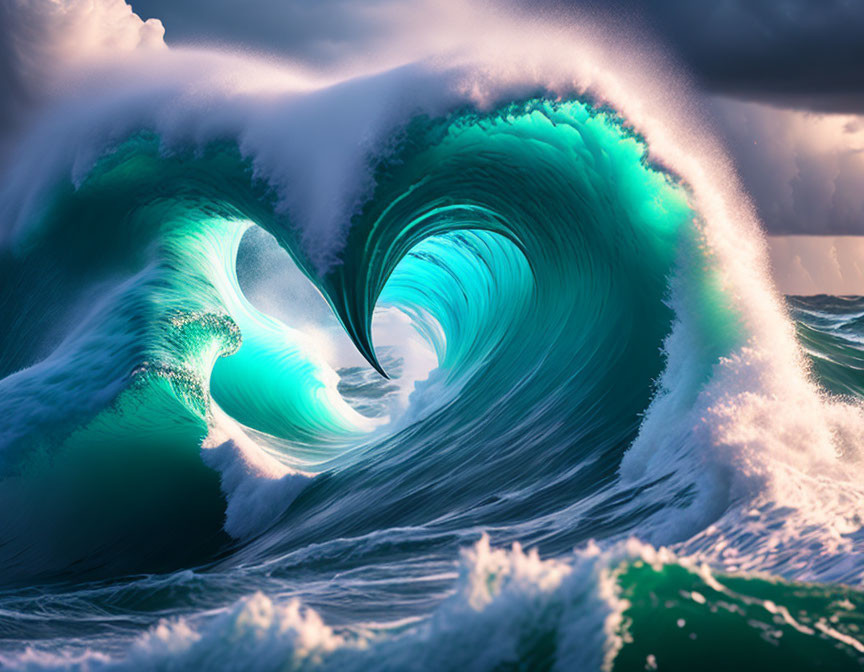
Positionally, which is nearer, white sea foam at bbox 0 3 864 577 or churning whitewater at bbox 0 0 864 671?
churning whitewater at bbox 0 0 864 671

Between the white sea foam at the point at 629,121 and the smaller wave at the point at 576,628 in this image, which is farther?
the white sea foam at the point at 629,121

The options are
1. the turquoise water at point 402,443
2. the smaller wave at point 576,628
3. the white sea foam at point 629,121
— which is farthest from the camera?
the white sea foam at point 629,121

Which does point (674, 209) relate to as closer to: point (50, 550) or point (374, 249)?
point (374, 249)

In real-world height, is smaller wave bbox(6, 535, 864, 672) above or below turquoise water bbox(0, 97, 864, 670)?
below

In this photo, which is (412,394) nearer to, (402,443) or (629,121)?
(402,443)

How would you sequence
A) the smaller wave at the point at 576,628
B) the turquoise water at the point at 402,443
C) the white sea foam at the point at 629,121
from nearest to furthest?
the smaller wave at the point at 576,628 → the turquoise water at the point at 402,443 → the white sea foam at the point at 629,121

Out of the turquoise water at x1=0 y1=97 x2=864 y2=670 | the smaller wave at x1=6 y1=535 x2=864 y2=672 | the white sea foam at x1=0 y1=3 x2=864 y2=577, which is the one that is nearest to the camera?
the smaller wave at x1=6 y1=535 x2=864 y2=672

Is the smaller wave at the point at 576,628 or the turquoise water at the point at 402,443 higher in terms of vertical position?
the turquoise water at the point at 402,443

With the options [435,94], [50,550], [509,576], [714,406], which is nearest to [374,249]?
[435,94]
